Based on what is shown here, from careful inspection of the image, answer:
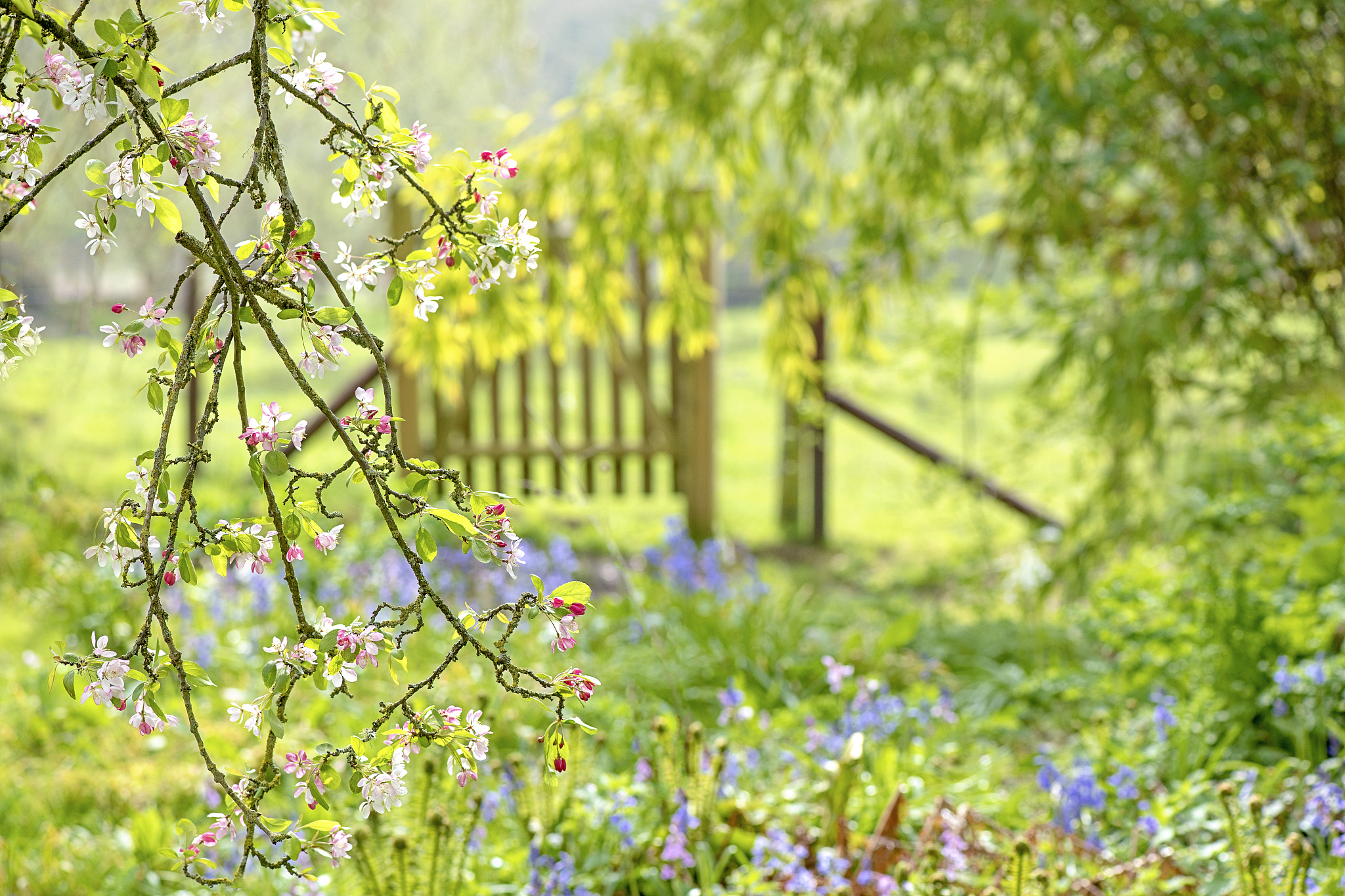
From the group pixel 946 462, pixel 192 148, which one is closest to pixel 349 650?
pixel 192 148

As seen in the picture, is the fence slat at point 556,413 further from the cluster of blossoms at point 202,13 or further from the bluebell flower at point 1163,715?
the cluster of blossoms at point 202,13

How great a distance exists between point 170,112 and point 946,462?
3.73 metres

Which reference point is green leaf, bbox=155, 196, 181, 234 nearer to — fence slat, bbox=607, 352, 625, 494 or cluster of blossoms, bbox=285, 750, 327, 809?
cluster of blossoms, bbox=285, 750, 327, 809

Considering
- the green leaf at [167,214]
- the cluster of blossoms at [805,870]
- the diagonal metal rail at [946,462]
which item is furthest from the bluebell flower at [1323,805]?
the diagonal metal rail at [946,462]

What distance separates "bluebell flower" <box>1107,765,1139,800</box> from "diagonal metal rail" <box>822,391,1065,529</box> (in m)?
2.01

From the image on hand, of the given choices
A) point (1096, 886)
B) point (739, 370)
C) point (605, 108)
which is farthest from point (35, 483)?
point (739, 370)

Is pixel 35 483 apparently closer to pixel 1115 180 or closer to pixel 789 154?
pixel 789 154

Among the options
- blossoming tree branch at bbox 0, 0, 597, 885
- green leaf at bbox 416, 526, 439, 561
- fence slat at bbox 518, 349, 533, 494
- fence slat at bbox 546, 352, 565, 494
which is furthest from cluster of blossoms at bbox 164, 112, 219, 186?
fence slat at bbox 518, 349, 533, 494

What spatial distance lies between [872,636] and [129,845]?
2054 millimetres

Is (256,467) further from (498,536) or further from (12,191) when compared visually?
(12,191)

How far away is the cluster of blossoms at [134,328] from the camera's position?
2.95 ft

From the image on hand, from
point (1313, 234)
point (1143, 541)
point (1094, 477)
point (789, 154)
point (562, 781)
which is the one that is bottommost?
point (562, 781)

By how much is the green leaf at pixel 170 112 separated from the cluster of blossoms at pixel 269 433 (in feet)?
0.68

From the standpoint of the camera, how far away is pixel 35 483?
180cm
